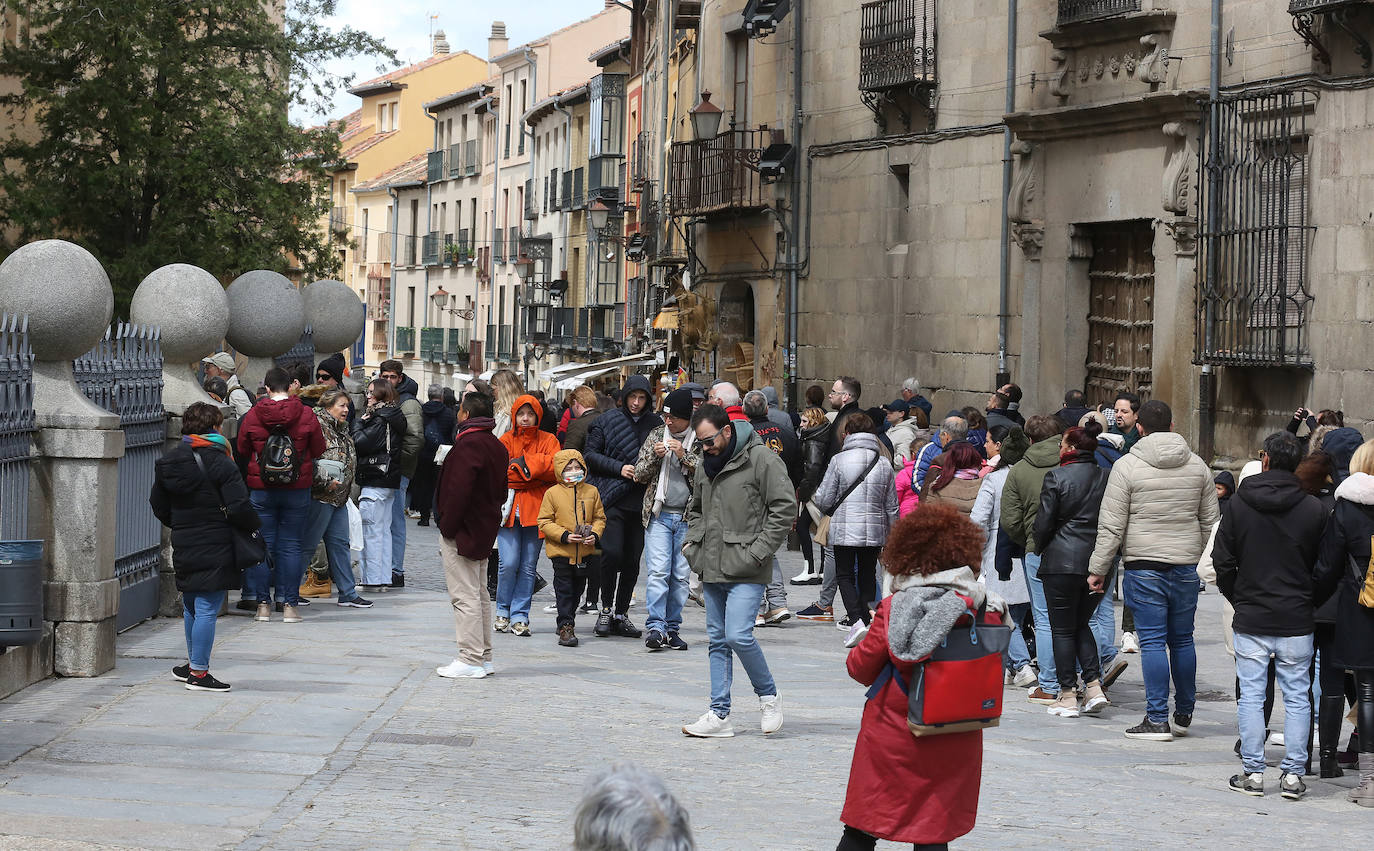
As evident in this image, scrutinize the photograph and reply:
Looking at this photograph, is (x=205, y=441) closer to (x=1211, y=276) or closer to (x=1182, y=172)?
(x=1211, y=276)

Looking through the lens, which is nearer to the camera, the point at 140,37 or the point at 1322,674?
the point at 1322,674

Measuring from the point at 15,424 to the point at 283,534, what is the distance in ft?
11.5

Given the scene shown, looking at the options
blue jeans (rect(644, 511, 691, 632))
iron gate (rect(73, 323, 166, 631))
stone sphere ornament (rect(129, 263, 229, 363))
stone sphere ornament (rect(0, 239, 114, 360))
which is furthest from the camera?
stone sphere ornament (rect(129, 263, 229, 363))

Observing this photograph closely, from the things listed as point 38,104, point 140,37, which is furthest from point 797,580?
point 38,104

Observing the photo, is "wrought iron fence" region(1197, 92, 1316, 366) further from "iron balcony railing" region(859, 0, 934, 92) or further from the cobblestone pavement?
the cobblestone pavement

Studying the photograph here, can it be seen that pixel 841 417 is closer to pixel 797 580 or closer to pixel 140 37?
pixel 797 580

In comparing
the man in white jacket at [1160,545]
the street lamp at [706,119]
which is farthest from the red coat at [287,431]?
the street lamp at [706,119]

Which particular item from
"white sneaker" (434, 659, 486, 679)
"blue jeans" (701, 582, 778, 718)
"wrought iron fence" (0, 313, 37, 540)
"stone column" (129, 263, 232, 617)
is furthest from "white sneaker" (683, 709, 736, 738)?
"stone column" (129, 263, 232, 617)

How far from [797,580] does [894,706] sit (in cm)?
1120

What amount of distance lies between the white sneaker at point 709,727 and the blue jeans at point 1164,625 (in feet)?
7.34

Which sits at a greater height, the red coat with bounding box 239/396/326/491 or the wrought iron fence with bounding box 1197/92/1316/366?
the wrought iron fence with bounding box 1197/92/1316/366

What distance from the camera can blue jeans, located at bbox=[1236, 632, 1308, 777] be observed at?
837cm

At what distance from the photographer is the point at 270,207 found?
26156 millimetres

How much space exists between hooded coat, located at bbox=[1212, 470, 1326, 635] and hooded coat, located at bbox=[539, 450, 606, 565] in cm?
504
